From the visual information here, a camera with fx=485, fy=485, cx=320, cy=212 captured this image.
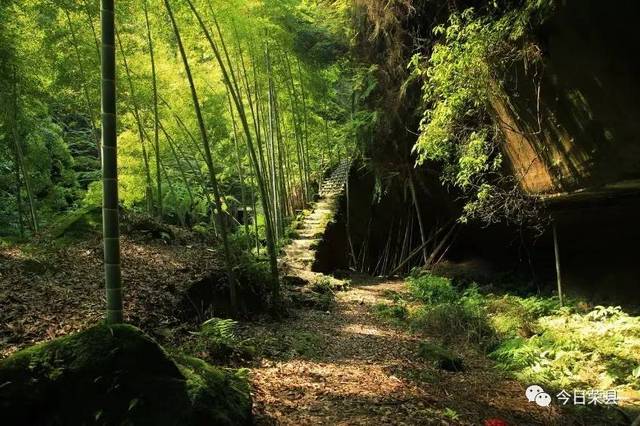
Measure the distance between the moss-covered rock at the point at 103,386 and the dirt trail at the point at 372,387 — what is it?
0.74 meters

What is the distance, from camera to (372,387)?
3787 millimetres

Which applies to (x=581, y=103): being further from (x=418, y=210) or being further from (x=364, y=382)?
(x=418, y=210)

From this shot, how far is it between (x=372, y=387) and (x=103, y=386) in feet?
7.06

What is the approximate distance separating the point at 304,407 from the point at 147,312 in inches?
78.0

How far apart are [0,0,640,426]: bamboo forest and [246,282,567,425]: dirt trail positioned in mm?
29

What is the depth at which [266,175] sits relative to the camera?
10.9 m

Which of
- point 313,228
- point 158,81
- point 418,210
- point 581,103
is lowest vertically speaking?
point 313,228

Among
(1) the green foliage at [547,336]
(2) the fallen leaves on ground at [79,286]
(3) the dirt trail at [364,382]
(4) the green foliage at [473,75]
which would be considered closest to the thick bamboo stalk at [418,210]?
(4) the green foliage at [473,75]

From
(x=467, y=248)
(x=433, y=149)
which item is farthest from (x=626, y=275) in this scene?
(x=467, y=248)

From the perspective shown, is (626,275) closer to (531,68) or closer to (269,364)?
(531,68)

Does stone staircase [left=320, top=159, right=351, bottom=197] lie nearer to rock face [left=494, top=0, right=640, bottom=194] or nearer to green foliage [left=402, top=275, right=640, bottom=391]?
green foliage [left=402, top=275, right=640, bottom=391]

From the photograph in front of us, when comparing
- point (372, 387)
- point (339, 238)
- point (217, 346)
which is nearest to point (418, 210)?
point (339, 238)

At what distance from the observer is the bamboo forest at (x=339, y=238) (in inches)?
107

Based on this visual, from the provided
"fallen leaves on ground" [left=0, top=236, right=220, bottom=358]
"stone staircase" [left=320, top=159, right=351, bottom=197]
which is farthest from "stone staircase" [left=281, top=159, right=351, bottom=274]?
"fallen leaves on ground" [left=0, top=236, right=220, bottom=358]
